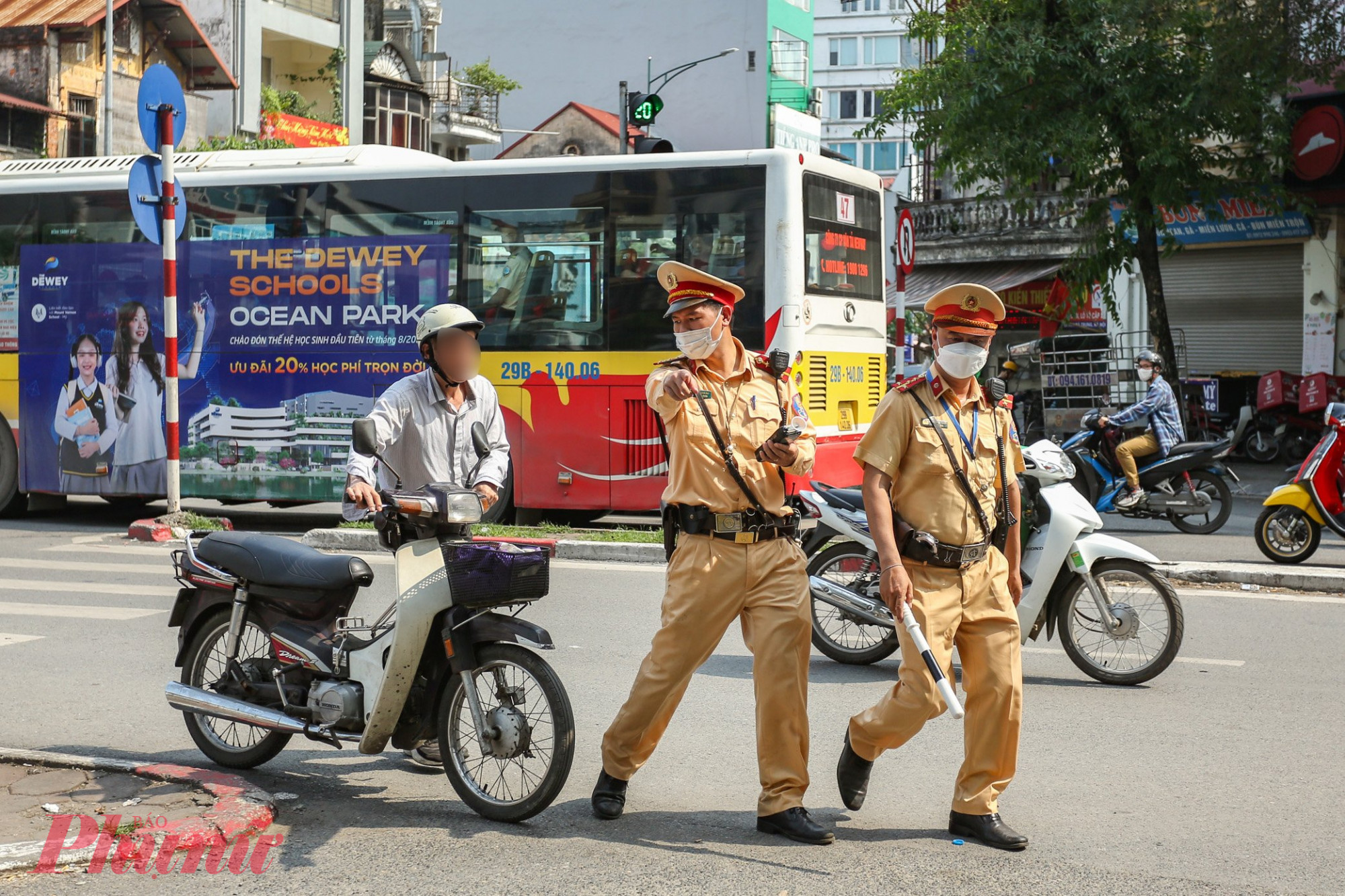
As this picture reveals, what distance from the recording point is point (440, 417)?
5164mm

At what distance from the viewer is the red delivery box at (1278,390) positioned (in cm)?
1906

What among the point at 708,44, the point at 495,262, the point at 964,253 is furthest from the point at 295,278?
the point at 708,44

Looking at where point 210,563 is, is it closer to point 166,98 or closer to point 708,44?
point 166,98

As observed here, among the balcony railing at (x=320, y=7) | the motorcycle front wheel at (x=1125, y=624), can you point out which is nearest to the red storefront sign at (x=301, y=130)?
the balcony railing at (x=320, y=7)

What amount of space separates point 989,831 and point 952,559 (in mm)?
854

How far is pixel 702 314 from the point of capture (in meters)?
4.60

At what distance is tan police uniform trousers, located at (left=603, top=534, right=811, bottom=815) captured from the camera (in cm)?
451

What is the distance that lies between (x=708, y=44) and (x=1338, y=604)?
44.2 metres

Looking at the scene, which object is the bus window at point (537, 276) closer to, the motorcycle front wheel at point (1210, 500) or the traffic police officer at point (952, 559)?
the motorcycle front wheel at point (1210, 500)

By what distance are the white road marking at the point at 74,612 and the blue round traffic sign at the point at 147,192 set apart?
13.9ft

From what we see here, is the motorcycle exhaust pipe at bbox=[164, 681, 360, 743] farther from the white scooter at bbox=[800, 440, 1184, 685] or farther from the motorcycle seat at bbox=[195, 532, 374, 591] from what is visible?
the white scooter at bbox=[800, 440, 1184, 685]

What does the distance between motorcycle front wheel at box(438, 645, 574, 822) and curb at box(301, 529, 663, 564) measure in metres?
6.31

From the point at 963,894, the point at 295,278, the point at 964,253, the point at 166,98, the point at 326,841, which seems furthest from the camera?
the point at 964,253

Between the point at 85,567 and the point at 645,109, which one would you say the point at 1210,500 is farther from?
the point at 85,567
